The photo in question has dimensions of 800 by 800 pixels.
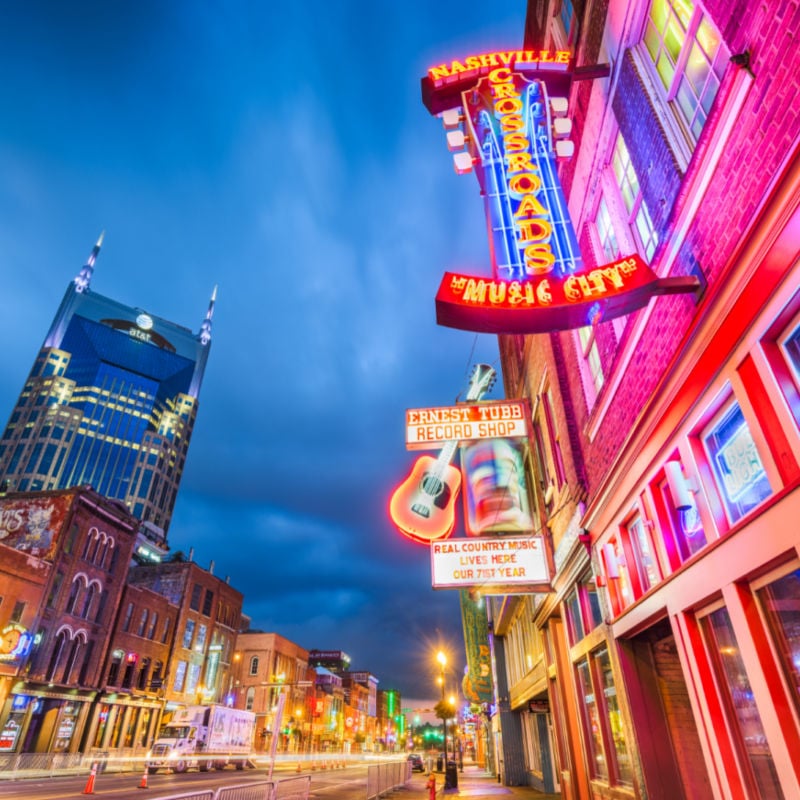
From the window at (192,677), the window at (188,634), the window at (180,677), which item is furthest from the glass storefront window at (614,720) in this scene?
the window at (192,677)

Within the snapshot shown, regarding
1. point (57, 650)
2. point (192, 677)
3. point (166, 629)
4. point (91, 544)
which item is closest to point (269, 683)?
point (192, 677)

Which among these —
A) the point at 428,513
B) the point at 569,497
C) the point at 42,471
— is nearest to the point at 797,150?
the point at 569,497

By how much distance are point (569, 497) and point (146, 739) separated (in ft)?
155

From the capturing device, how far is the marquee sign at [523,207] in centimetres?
551

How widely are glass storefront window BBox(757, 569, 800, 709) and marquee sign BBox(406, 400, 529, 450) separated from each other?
836 centimetres

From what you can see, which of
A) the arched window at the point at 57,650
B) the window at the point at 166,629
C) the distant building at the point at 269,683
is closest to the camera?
the arched window at the point at 57,650

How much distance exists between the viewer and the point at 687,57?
20.5ft

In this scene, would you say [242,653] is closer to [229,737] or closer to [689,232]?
[229,737]

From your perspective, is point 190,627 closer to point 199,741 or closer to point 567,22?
point 199,741

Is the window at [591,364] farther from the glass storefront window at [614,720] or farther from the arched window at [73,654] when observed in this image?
the arched window at [73,654]

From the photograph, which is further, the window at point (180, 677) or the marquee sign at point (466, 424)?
the window at point (180, 677)

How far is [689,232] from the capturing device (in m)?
5.72

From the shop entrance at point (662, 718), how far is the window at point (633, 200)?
5.26 metres

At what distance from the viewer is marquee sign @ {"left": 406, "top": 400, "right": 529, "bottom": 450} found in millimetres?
12820
